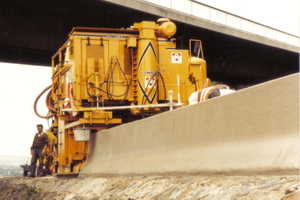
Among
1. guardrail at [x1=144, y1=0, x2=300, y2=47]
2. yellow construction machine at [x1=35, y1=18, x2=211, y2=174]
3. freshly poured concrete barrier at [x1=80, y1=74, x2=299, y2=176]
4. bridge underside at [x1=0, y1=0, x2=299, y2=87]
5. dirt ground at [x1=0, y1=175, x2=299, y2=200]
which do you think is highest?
guardrail at [x1=144, y1=0, x2=300, y2=47]

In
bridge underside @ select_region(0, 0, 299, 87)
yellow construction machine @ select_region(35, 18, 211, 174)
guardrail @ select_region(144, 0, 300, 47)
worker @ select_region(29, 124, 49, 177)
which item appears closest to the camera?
yellow construction machine @ select_region(35, 18, 211, 174)

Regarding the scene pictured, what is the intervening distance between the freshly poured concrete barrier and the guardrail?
19356 millimetres

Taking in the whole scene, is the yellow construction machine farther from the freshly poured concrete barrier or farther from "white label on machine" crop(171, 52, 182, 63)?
the freshly poured concrete barrier

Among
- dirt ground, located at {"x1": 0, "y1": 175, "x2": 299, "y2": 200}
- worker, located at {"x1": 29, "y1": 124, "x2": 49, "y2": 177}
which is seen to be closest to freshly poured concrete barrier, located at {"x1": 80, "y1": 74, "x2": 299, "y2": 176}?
dirt ground, located at {"x1": 0, "y1": 175, "x2": 299, "y2": 200}

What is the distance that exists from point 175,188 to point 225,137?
2.80ft

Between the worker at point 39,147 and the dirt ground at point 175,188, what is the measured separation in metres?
5.78

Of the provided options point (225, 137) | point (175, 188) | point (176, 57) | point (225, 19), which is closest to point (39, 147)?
point (176, 57)

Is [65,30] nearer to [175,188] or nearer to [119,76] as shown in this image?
[119,76]

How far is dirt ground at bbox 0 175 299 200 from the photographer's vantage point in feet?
15.7

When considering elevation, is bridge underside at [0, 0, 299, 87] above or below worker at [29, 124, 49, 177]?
above

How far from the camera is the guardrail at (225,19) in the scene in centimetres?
2988

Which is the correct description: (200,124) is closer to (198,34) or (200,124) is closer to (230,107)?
(230,107)

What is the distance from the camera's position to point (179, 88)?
13.2 metres

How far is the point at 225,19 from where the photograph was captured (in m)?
34.8
